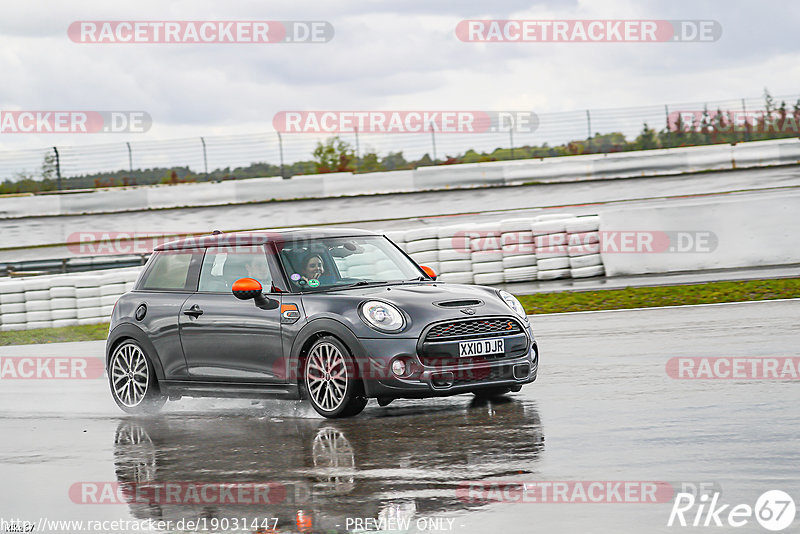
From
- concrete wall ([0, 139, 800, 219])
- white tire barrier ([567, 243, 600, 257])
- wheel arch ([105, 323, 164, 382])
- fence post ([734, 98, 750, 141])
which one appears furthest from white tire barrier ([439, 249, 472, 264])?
fence post ([734, 98, 750, 141])

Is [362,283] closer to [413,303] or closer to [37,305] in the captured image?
[413,303]

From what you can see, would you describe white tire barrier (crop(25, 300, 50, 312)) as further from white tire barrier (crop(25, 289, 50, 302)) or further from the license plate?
the license plate

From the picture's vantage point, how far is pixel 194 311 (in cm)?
939

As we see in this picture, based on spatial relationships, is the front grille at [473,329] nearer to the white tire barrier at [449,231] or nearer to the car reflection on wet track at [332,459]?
the car reflection on wet track at [332,459]

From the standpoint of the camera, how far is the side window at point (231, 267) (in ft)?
30.3

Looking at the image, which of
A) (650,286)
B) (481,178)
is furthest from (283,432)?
(481,178)

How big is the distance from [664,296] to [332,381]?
8.63 metres

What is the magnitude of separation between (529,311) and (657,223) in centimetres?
357

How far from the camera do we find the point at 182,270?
9.76 m

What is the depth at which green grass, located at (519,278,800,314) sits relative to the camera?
50.3 feet

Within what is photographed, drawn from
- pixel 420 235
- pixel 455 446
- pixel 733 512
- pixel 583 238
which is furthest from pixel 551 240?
pixel 733 512

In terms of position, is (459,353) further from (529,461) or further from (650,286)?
(650,286)

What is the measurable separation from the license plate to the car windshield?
1.04 metres

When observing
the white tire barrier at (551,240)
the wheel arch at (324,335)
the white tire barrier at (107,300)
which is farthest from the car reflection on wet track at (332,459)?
the white tire barrier at (107,300)
